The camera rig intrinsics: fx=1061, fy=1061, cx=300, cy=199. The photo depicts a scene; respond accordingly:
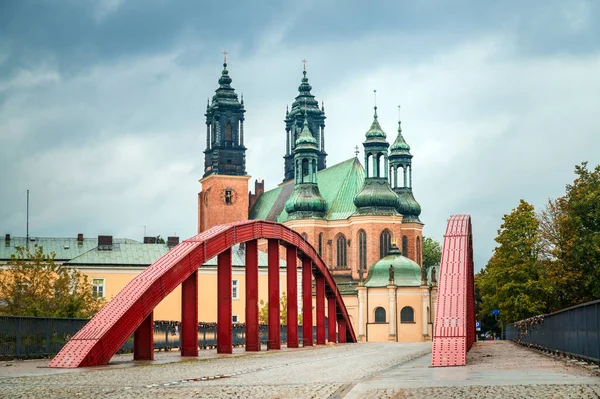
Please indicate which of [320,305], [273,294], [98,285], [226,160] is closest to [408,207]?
[226,160]

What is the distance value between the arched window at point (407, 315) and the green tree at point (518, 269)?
1447 inches

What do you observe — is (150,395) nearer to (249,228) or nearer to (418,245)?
(249,228)

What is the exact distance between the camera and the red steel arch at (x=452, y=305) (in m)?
20.3

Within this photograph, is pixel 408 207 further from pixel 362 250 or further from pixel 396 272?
pixel 396 272

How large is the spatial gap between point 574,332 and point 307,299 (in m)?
19.8

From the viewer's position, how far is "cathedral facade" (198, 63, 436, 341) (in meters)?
99.5

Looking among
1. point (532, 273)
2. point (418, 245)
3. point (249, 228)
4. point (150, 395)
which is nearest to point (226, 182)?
point (418, 245)

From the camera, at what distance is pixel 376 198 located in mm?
106500

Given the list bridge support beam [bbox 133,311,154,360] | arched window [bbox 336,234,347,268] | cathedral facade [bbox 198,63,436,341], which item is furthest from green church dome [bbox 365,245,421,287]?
bridge support beam [bbox 133,311,154,360]

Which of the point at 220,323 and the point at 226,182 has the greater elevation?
the point at 226,182

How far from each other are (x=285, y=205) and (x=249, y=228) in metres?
82.2

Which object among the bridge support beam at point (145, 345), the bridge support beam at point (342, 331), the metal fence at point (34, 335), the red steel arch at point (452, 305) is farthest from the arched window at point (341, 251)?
the bridge support beam at point (145, 345)

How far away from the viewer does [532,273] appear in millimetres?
58562

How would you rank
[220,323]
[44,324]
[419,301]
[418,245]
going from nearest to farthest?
[44,324], [220,323], [419,301], [418,245]
